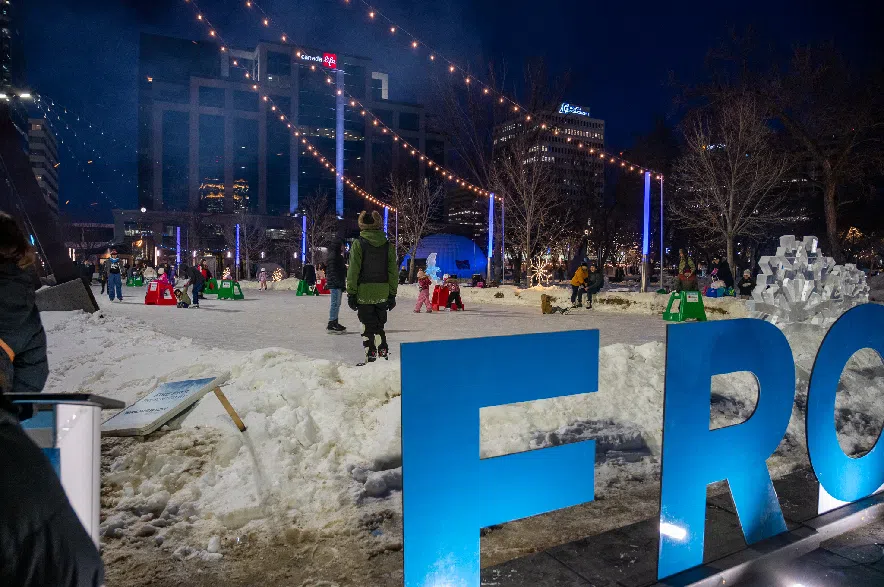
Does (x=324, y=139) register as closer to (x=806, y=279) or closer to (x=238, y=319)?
(x=238, y=319)

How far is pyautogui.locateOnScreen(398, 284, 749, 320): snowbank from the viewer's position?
14.6 metres

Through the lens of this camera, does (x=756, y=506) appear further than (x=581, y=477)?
Yes

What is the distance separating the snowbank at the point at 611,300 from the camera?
48.1ft

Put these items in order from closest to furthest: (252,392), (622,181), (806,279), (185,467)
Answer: (185,467)
(252,392)
(806,279)
(622,181)

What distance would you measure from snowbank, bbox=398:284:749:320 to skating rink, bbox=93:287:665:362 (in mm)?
686

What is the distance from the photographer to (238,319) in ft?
45.9

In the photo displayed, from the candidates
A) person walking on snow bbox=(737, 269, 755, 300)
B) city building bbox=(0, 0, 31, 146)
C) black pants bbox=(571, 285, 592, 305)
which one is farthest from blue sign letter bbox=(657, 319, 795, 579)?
city building bbox=(0, 0, 31, 146)

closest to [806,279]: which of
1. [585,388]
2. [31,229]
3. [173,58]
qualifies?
[585,388]

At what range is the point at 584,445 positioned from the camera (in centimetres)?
246

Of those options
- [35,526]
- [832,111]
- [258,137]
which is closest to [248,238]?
[258,137]

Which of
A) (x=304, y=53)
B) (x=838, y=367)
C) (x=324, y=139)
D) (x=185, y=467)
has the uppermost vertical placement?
(x=304, y=53)

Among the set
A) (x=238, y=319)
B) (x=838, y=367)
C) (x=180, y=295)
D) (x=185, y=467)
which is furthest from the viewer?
(x=180, y=295)

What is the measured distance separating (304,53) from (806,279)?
93515mm

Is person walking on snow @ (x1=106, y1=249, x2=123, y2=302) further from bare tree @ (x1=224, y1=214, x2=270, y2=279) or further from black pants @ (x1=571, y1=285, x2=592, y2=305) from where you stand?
bare tree @ (x1=224, y1=214, x2=270, y2=279)
